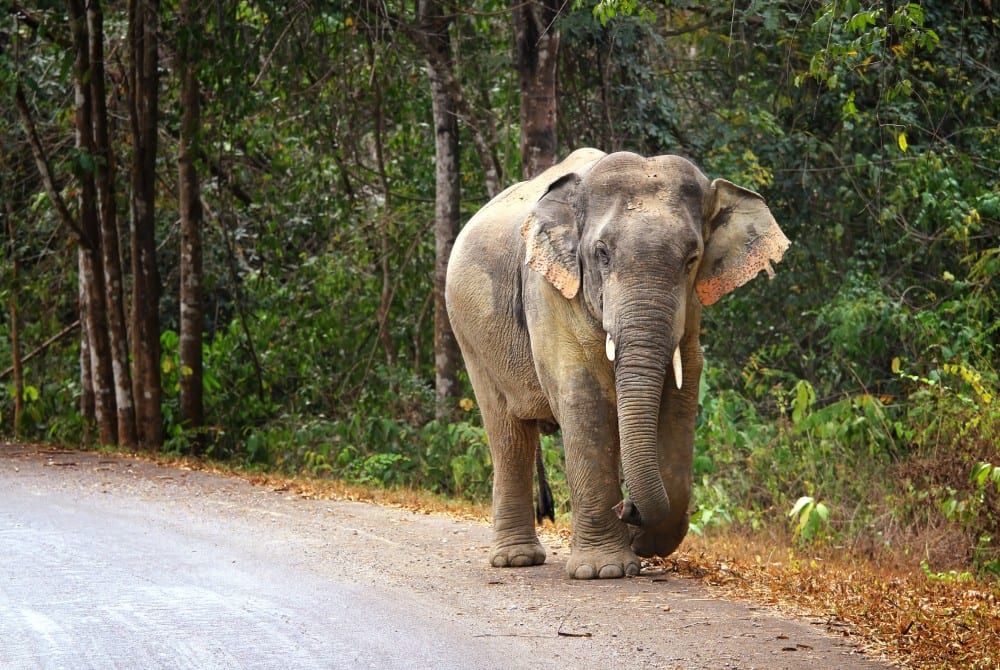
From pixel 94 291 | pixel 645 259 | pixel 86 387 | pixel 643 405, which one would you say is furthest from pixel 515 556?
pixel 86 387

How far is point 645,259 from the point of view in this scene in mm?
7828

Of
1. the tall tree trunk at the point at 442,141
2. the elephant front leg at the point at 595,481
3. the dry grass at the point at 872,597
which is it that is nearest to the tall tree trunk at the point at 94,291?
the tall tree trunk at the point at 442,141

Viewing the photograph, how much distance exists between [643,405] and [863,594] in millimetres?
1439

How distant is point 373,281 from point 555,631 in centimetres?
1173

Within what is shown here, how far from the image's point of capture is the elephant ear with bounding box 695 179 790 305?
8.38m

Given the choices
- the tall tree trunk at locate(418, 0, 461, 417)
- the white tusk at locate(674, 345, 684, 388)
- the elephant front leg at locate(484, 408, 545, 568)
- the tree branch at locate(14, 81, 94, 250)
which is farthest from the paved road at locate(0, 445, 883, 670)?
the tree branch at locate(14, 81, 94, 250)

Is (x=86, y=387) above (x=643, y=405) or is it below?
above

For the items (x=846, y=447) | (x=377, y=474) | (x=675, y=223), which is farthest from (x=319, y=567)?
(x=377, y=474)

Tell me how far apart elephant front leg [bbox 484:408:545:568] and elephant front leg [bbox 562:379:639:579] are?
32.4 inches

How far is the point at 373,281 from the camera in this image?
18250 mm

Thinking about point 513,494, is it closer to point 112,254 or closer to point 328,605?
point 328,605

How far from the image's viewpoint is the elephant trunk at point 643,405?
7723mm

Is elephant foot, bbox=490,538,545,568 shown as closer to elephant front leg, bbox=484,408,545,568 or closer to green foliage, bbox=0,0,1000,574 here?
elephant front leg, bbox=484,408,545,568

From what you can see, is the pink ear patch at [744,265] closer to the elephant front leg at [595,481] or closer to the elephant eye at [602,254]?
the elephant eye at [602,254]
